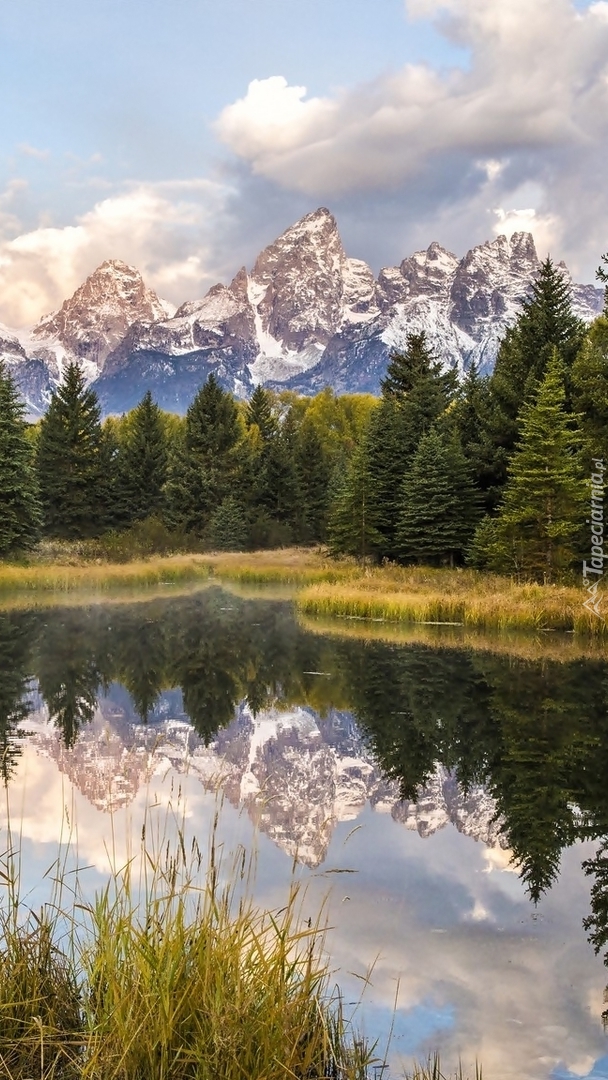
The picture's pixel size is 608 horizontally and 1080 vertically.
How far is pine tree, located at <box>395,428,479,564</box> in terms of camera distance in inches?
1436

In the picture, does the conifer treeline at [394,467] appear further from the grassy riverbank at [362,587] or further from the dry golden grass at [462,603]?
the dry golden grass at [462,603]

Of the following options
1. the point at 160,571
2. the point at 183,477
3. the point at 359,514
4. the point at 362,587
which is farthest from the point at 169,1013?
the point at 183,477

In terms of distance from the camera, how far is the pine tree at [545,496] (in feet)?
92.0

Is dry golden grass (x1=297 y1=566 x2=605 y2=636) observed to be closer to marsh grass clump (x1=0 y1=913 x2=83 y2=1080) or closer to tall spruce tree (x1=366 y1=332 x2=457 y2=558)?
tall spruce tree (x1=366 y1=332 x2=457 y2=558)

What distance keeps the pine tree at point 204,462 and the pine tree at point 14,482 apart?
15981 millimetres

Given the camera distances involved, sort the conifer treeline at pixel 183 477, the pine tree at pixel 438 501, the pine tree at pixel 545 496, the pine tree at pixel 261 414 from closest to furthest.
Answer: the pine tree at pixel 545 496
the pine tree at pixel 438 501
the conifer treeline at pixel 183 477
the pine tree at pixel 261 414

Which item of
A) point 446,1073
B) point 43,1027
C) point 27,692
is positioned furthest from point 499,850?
point 27,692

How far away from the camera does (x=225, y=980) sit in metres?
3.93

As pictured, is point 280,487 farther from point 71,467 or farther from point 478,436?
point 478,436

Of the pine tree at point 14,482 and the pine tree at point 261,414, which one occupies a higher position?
the pine tree at point 261,414

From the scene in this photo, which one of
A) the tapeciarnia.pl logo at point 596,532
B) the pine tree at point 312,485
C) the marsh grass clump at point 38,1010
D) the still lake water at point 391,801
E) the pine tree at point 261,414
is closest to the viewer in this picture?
the marsh grass clump at point 38,1010

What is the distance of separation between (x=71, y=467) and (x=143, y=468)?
6.78 meters

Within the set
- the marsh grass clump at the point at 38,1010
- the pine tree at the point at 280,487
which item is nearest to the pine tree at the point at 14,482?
the pine tree at the point at 280,487

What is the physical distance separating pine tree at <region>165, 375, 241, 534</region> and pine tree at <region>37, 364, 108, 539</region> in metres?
Result: 5.28
